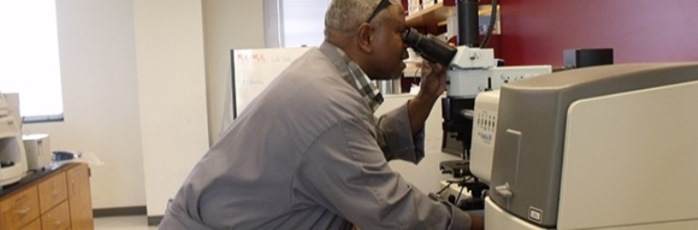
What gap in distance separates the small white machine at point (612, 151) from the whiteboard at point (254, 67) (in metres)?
3.73

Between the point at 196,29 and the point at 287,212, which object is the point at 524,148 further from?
the point at 196,29

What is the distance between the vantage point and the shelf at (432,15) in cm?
301

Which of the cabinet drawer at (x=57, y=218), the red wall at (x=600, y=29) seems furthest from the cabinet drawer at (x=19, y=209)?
the red wall at (x=600, y=29)

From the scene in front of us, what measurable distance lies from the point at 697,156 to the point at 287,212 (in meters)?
0.80

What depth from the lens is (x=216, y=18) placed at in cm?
505

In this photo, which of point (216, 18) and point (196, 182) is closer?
point (196, 182)

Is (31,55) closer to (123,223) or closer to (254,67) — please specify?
(123,223)

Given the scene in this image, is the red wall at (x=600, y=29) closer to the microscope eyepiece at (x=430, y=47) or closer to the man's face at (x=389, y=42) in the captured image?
the microscope eyepiece at (x=430, y=47)

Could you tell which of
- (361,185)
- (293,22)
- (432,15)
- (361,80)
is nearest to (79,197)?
(293,22)

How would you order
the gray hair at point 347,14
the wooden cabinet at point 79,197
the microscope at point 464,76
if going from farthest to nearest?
the wooden cabinet at point 79,197, the microscope at point 464,76, the gray hair at point 347,14

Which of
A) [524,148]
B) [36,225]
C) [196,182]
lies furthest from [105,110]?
[524,148]

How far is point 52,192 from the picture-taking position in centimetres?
322

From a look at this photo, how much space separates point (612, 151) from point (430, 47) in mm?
598

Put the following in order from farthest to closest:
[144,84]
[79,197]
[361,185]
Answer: [144,84] < [79,197] < [361,185]
